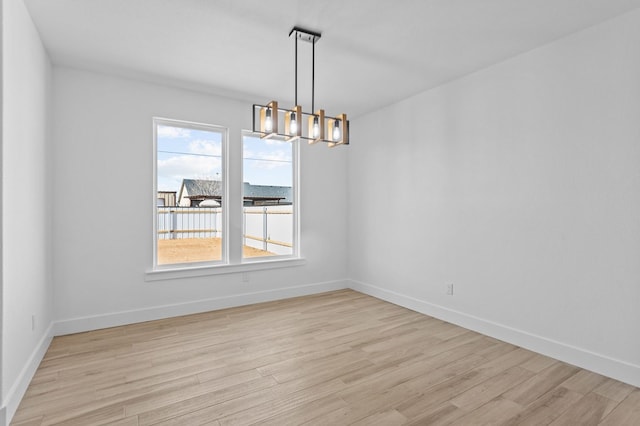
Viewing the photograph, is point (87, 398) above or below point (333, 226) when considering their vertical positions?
below

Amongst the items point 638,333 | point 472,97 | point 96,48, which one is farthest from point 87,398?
point 472,97

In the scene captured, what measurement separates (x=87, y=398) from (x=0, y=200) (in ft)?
4.47

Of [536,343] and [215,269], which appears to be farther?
[215,269]

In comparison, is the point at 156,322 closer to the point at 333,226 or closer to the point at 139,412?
the point at 139,412

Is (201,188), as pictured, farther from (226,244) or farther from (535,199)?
(535,199)

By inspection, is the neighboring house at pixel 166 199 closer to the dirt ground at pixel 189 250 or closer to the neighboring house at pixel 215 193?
the neighboring house at pixel 215 193

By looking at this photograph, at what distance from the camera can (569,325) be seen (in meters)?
2.73

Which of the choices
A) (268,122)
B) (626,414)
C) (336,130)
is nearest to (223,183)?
(268,122)

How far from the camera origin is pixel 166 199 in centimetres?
397

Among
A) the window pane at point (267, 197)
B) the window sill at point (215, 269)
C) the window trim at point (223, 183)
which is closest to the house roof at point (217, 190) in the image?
the window pane at point (267, 197)

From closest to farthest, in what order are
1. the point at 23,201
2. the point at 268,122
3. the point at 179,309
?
1. the point at 23,201
2. the point at 268,122
3. the point at 179,309

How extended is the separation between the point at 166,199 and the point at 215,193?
0.57 m

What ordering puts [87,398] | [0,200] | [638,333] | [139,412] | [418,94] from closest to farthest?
[0,200], [139,412], [87,398], [638,333], [418,94]

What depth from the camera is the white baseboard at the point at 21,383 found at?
190cm
